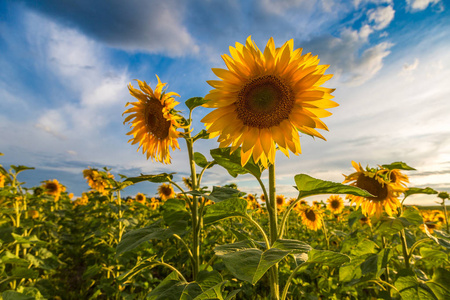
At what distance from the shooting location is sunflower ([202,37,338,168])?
5.27 ft

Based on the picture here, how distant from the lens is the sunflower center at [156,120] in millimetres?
2554

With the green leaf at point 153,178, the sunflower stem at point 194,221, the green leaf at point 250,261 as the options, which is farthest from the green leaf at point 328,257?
the green leaf at point 153,178

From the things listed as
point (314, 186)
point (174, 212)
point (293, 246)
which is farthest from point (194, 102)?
point (293, 246)

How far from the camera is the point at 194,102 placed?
220 cm

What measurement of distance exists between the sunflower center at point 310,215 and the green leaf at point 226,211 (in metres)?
5.03

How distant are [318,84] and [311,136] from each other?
0.31m

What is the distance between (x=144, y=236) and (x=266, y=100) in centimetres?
117

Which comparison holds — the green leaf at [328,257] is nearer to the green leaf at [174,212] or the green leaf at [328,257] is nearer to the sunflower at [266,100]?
the sunflower at [266,100]

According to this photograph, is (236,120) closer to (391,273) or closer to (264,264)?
(264,264)

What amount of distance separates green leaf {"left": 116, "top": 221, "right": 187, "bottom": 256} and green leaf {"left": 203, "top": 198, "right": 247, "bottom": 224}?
0.32 meters

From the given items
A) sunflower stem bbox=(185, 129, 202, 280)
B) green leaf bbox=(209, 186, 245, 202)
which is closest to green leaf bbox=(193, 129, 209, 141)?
sunflower stem bbox=(185, 129, 202, 280)

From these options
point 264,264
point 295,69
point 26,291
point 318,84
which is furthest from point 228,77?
point 26,291

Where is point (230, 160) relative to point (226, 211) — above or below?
above

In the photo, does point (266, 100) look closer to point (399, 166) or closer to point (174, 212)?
point (174, 212)
